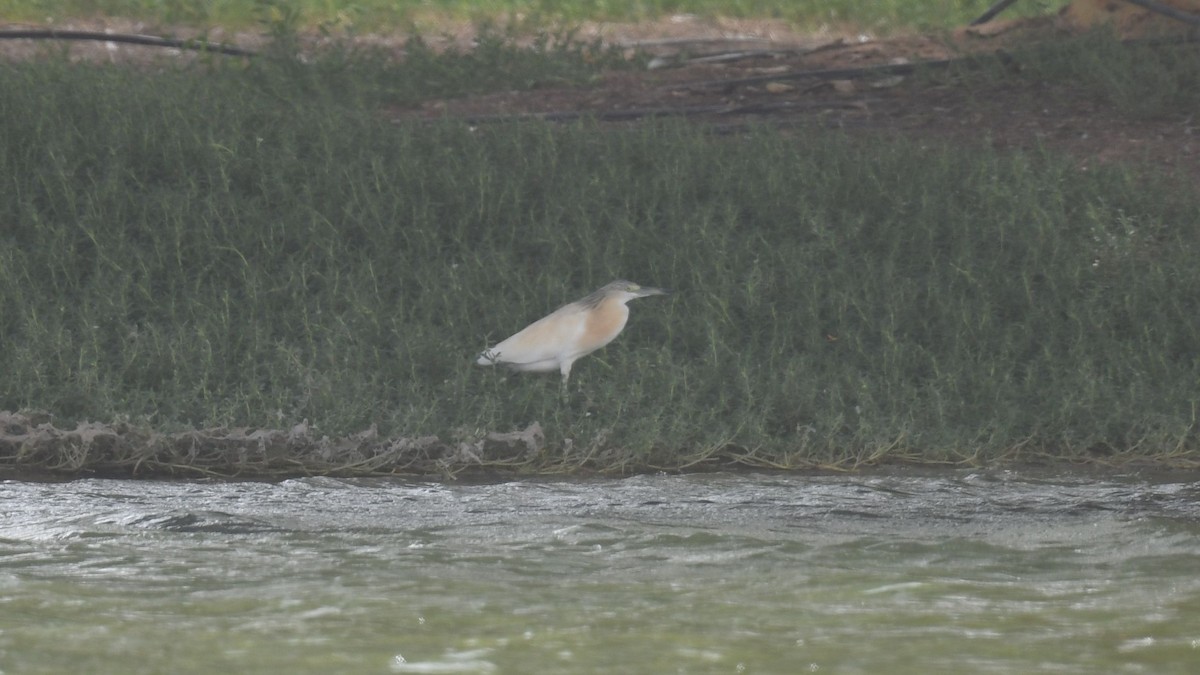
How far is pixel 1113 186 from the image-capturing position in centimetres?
877

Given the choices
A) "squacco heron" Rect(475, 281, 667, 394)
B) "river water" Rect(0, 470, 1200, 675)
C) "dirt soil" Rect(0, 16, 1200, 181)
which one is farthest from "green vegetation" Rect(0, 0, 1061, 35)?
"river water" Rect(0, 470, 1200, 675)

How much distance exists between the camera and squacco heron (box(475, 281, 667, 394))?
6.75 meters

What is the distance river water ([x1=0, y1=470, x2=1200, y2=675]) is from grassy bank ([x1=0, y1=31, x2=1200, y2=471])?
1.82ft

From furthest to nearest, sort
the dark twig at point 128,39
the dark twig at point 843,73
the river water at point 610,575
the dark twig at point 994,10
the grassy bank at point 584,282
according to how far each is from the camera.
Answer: the dark twig at point 994,10, the dark twig at point 128,39, the dark twig at point 843,73, the grassy bank at point 584,282, the river water at point 610,575

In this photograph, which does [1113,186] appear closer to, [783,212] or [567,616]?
[783,212]

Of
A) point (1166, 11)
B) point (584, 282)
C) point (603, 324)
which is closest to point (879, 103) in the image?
point (1166, 11)

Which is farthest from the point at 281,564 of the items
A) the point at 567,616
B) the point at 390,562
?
the point at 567,616

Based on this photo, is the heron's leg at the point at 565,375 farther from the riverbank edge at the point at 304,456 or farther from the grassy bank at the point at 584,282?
the riverbank edge at the point at 304,456

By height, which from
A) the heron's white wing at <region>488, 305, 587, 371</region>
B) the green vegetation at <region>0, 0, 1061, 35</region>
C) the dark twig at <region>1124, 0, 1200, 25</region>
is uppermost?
the green vegetation at <region>0, 0, 1061, 35</region>

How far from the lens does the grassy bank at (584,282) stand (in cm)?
654

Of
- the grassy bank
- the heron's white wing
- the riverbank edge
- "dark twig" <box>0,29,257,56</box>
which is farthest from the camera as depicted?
"dark twig" <box>0,29,257,56</box>

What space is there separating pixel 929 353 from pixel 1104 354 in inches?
31.1

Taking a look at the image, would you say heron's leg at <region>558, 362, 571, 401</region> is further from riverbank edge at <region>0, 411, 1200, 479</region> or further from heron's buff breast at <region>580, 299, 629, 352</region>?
riverbank edge at <region>0, 411, 1200, 479</region>

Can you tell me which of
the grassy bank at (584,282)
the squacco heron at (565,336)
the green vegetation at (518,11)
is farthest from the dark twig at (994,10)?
the squacco heron at (565,336)
